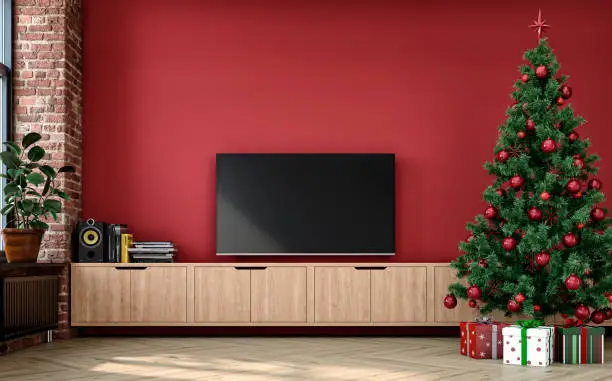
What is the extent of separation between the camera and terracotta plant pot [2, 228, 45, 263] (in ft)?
17.4

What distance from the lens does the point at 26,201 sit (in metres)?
5.38

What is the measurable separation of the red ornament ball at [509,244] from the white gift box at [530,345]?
2.00 ft

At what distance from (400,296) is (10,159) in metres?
3.13

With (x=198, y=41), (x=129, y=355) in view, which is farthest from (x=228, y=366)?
(x=198, y=41)

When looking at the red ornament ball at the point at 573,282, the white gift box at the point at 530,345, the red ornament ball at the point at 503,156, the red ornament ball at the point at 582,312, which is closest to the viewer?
the white gift box at the point at 530,345

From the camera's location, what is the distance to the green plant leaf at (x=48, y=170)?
5.41m

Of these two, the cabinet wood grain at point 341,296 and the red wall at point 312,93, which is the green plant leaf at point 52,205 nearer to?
the red wall at point 312,93

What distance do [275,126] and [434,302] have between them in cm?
198

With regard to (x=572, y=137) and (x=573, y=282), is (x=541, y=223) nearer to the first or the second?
(x=573, y=282)

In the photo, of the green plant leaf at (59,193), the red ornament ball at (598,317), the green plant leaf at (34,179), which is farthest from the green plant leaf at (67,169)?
the red ornament ball at (598,317)

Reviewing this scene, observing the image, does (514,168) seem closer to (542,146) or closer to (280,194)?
(542,146)

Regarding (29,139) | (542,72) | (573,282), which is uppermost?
(542,72)

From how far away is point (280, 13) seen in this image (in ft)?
21.0

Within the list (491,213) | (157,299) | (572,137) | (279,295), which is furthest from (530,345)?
(157,299)
